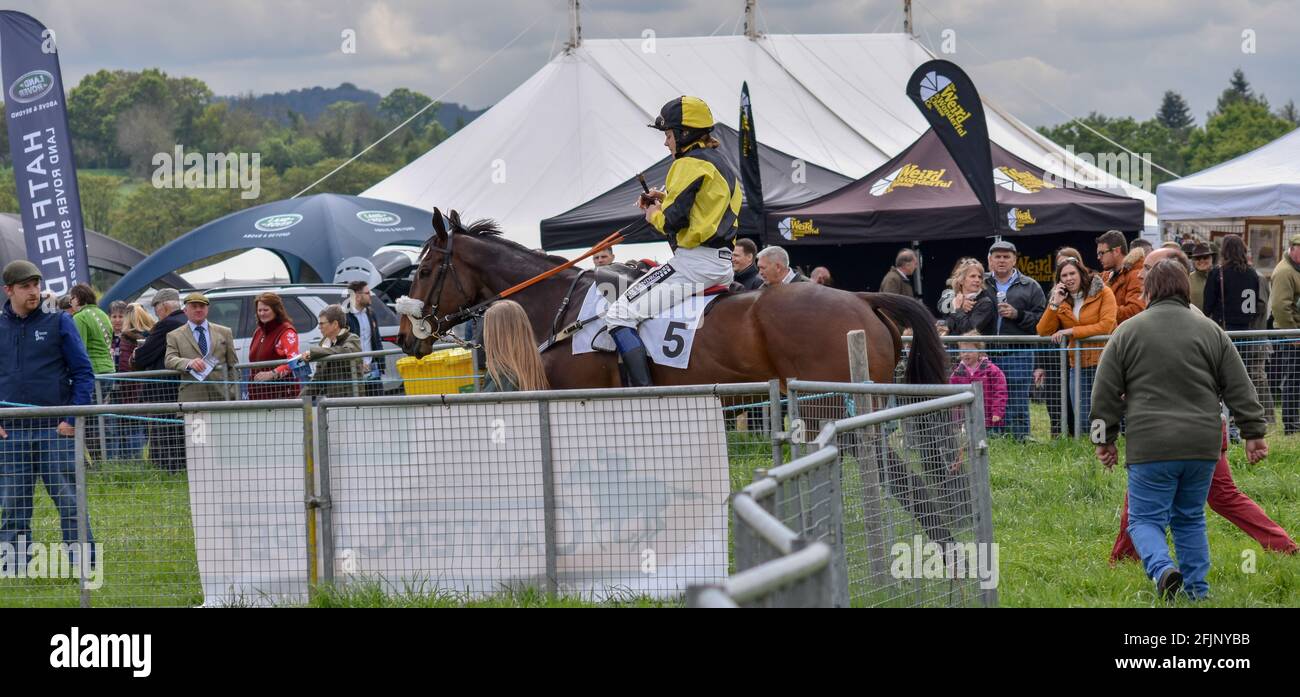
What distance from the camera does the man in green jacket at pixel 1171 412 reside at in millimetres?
6648

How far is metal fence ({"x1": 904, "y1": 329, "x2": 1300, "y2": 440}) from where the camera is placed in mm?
11188

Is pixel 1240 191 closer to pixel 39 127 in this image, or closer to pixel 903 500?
pixel 903 500

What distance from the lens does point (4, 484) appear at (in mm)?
7844

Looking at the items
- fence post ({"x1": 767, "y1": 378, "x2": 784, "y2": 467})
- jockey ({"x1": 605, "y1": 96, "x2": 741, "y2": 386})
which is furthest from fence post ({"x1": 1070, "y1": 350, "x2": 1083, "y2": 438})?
fence post ({"x1": 767, "y1": 378, "x2": 784, "y2": 467})

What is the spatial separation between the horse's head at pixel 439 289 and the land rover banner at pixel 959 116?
265 inches

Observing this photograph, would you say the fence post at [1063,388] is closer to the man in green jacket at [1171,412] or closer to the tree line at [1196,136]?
the man in green jacket at [1171,412]

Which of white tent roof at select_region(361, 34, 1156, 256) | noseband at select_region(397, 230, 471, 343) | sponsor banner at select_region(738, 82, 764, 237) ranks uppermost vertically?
white tent roof at select_region(361, 34, 1156, 256)

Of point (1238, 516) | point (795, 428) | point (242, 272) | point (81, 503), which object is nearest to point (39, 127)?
point (242, 272)

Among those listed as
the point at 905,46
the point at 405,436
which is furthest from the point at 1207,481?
the point at 905,46

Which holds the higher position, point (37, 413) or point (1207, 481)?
point (37, 413)

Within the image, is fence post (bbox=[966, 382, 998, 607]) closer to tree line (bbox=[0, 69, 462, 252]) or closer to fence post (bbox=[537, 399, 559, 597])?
fence post (bbox=[537, 399, 559, 597])

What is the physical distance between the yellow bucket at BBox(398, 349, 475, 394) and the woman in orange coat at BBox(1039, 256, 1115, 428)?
16.0ft
